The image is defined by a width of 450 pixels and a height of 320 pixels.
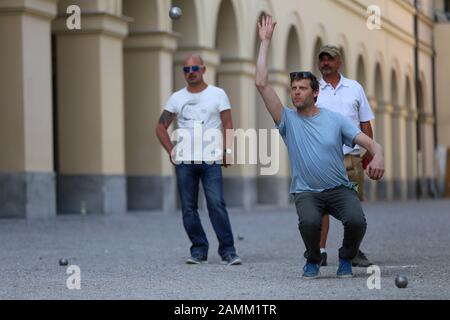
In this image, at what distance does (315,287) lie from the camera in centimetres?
950

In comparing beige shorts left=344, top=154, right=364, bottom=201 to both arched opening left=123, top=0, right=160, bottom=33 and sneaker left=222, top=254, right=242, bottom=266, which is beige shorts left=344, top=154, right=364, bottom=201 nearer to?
sneaker left=222, top=254, right=242, bottom=266

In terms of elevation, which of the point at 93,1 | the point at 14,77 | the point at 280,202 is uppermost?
the point at 93,1

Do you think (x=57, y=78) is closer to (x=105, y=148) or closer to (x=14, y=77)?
(x=105, y=148)

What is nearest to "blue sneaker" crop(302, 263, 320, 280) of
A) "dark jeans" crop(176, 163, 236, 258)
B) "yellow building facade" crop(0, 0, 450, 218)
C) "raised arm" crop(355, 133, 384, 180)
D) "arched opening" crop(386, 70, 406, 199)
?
"raised arm" crop(355, 133, 384, 180)

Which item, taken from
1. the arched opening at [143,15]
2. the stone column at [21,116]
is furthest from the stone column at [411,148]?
the stone column at [21,116]

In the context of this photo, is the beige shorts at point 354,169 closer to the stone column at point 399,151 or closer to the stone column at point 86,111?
the stone column at point 86,111

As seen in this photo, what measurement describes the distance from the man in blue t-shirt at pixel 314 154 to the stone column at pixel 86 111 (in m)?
13.5

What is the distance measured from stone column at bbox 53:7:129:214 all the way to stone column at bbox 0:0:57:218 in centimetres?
271

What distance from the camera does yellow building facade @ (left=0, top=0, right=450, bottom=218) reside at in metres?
20.6

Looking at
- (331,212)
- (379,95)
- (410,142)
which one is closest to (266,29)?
(331,212)

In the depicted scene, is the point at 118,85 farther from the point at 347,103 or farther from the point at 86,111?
the point at 347,103

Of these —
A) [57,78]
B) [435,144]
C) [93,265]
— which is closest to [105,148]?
[57,78]

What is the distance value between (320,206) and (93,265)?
9.41 ft

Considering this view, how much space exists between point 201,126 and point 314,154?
237 cm
